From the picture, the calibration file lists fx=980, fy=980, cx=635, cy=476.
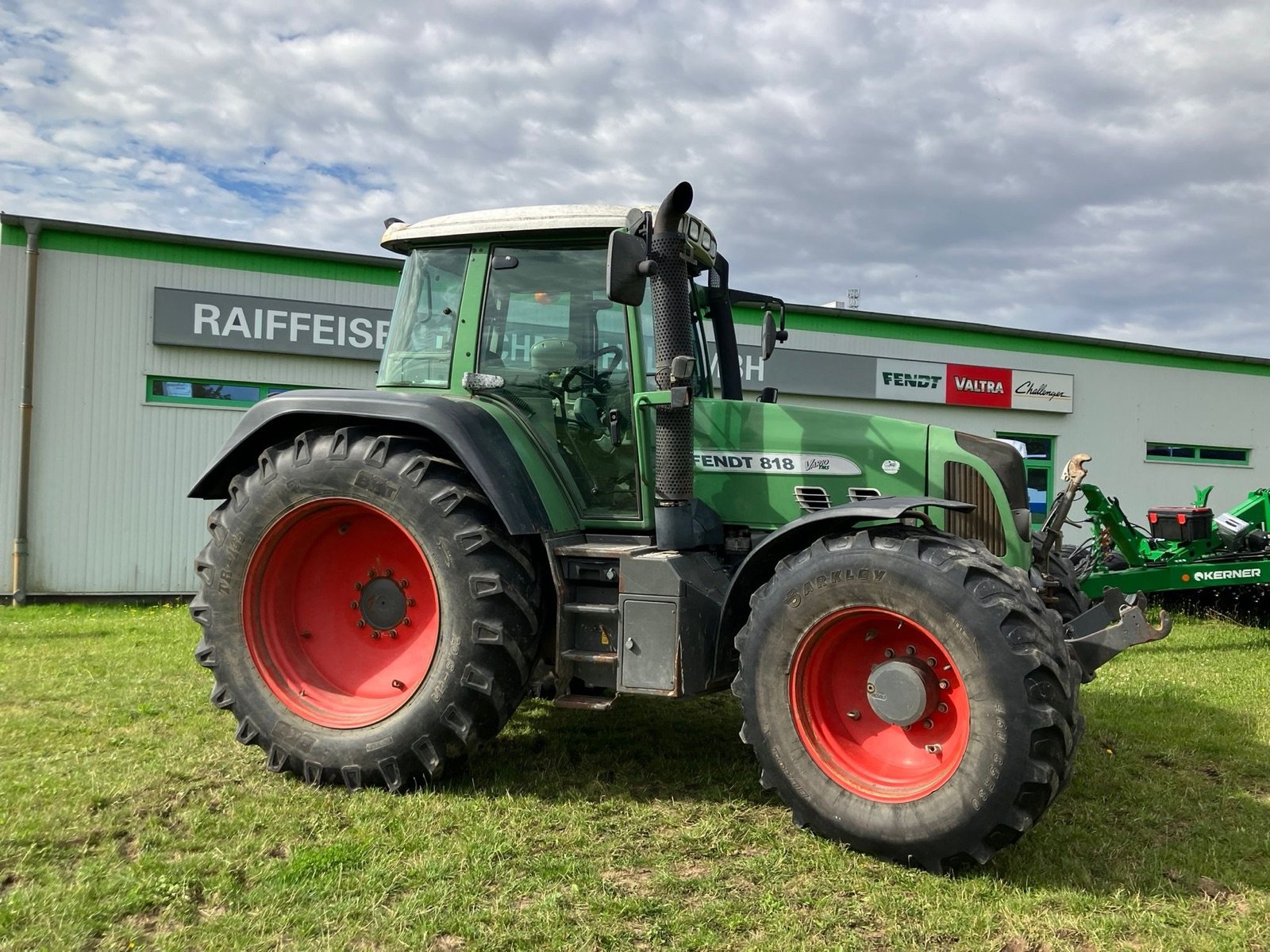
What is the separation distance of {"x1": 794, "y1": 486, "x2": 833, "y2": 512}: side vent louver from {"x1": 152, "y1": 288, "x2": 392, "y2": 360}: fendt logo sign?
8684mm

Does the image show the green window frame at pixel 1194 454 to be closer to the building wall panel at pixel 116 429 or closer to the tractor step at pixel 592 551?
the building wall panel at pixel 116 429

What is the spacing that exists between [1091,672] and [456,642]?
263 centimetres

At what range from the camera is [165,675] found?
21.9 ft

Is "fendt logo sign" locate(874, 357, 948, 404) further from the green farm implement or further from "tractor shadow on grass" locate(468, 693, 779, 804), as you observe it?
"tractor shadow on grass" locate(468, 693, 779, 804)

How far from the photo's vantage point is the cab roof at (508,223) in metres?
4.40

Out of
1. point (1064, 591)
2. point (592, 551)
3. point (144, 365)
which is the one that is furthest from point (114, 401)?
point (1064, 591)

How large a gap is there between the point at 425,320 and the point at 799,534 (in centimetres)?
216

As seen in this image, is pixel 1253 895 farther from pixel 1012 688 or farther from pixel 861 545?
pixel 861 545

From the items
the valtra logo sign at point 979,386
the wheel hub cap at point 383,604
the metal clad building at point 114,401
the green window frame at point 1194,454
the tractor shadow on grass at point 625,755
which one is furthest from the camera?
the green window frame at point 1194,454

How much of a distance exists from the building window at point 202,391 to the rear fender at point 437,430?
7.05m

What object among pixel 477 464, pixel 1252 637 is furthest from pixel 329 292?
pixel 1252 637

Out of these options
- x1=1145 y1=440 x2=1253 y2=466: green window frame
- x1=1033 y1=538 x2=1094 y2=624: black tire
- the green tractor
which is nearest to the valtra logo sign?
x1=1145 y1=440 x2=1253 y2=466: green window frame

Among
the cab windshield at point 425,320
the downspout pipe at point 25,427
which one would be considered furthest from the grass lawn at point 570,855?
the downspout pipe at point 25,427

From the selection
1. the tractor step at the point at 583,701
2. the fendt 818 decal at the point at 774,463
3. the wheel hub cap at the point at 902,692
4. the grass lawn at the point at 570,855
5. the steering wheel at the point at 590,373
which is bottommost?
the grass lawn at the point at 570,855
